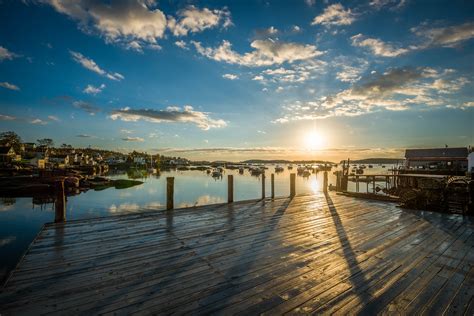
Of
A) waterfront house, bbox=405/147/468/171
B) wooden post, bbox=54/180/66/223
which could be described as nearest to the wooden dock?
wooden post, bbox=54/180/66/223

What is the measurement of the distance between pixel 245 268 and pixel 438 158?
6065 centimetres

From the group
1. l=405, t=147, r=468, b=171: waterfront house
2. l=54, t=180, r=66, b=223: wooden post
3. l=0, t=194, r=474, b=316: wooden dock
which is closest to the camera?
Result: l=0, t=194, r=474, b=316: wooden dock

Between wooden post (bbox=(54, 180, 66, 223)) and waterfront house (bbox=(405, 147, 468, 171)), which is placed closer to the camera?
wooden post (bbox=(54, 180, 66, 223))

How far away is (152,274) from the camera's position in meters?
4.16

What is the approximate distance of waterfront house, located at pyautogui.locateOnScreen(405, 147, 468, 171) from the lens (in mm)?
47188

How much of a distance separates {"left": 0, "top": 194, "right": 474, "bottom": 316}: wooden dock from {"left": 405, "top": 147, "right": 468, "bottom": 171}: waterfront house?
52.3 m

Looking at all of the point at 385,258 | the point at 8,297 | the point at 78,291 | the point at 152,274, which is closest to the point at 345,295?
the point at 385,258

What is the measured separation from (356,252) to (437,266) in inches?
54.3

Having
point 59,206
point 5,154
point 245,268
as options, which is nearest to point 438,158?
point 245,268

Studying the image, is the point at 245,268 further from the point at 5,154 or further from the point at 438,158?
the point at 5,154

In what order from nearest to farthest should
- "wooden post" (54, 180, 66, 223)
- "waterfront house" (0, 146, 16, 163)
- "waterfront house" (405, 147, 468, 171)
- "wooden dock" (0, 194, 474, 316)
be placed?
"wooden dock" (0, 194, 474, 316) → "wooden post" (54, 180, 66, 223) → "waterfront house" (405, 147, 468, 171) → "waterfront house" (0, 146, 16, 163)

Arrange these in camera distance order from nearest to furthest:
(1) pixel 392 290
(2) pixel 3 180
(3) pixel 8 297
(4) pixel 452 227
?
1. (3) pixel 8 297
2. (1) pixel 392 290
3. (4) pixel 452 227
4. (2) pixel 3 180

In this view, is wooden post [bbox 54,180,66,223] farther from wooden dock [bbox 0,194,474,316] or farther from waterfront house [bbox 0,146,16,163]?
waterfront house [bbox 0,146,16,163]

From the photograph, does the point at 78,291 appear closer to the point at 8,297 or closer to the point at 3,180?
the point at 8,297
